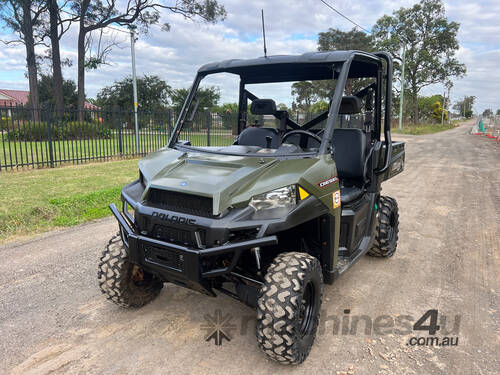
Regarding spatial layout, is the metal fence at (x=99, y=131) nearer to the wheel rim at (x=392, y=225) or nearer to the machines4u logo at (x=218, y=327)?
the wheel rim at (x=392, y=225)

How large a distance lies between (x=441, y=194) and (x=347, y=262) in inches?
234

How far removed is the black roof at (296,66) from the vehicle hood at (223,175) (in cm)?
90

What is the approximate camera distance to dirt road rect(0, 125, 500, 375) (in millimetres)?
2629

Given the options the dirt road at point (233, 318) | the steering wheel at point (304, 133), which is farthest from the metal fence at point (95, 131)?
the steering wheel at point (304, 133)

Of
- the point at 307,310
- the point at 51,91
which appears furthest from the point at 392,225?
the point at 51,91

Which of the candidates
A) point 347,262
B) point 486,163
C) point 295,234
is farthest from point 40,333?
point 486,163

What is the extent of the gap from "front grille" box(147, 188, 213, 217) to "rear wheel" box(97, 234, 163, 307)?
56 centimetres

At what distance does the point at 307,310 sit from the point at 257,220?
86 centimetres

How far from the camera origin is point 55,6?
2639 cm

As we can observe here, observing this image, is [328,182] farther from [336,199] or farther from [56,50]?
[56,50]

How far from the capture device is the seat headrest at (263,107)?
4098 millimetres

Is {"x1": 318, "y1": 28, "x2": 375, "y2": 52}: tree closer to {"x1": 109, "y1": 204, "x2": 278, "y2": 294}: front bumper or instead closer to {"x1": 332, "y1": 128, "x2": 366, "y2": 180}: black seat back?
{"x1": 332, "y1": 128, "x2": 366, "y2": 180}: black seat back

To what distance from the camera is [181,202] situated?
257 cm

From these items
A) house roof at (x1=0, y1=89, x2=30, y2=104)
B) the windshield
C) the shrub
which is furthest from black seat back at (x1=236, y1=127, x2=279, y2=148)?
house roof at (x1=0, y1=89, x2=30, y2=104)
